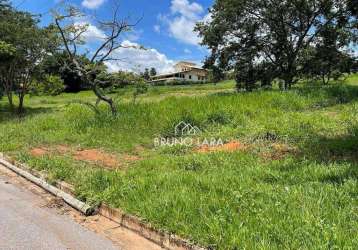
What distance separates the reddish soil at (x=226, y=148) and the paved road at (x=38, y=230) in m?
3.51

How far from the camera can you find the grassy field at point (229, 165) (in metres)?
4.20

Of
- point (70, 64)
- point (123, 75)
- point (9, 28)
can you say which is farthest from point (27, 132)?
point (9, 28)

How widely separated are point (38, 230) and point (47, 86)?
23.0 meters

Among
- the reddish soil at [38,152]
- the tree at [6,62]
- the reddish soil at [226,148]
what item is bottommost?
the reddish soil at [38,152]

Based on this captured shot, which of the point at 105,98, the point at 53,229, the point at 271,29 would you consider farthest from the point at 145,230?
the point at 271,29

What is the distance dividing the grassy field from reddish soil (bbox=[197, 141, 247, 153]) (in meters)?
0.11

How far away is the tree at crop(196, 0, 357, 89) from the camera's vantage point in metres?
21.5

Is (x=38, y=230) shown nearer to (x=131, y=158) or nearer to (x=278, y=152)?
(x=131, y=158)

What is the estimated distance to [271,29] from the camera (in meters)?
22.9

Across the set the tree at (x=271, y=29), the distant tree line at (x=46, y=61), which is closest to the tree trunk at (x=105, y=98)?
the distant tree line at (x=46, y=61)

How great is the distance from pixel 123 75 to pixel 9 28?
34.8 ft

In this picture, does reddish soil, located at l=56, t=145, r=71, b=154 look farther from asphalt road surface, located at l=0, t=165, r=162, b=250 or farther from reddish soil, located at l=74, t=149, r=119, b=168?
asphalt road surface, located at l=0, t=165, r=162, b=250

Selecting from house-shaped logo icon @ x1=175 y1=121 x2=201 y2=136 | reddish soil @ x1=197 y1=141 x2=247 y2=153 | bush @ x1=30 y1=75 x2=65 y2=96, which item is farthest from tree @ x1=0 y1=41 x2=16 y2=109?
reddish soil @ x1=197 y1=141 x2=247 y2=153

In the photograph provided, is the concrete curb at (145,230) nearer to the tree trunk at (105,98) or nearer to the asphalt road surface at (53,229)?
the asphalt road surface at (53,229)
